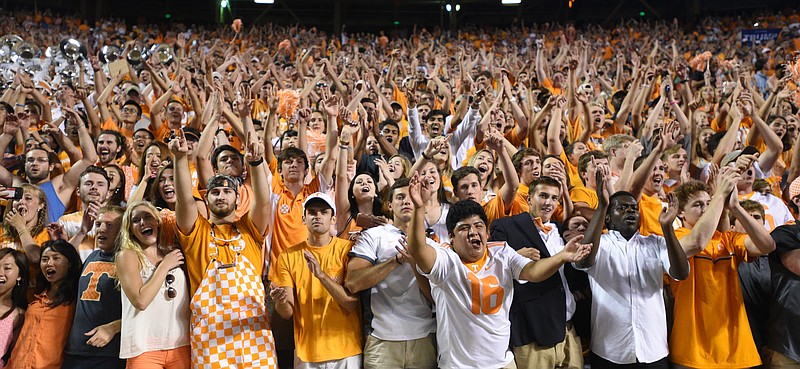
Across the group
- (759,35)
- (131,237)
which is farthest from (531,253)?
(759,35)

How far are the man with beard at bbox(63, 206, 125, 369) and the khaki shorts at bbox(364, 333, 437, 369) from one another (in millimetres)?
1519

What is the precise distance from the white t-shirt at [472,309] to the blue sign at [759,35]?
46.6ft

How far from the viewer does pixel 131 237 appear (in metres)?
3.83

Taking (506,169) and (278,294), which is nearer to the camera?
(278,294)

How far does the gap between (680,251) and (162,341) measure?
3018mm

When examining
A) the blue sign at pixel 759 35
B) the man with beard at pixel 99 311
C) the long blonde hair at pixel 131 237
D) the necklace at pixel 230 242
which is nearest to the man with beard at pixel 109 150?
the man with beard at pixel 99 311

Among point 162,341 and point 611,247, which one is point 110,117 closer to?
point 162,341

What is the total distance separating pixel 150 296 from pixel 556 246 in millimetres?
2489

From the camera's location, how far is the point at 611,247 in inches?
154

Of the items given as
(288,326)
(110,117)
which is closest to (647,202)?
(288,326)

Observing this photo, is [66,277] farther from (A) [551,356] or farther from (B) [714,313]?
(B) [714,313]

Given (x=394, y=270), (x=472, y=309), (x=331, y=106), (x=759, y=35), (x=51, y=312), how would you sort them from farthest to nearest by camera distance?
(x=759, y=35)
(x=331, y=106)
(x=51, y=312)
(x=394, y=270)
(x=472, y=309)

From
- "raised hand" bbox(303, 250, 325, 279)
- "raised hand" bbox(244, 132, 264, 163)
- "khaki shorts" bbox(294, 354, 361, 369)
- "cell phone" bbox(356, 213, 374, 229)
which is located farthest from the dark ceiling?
"khaki shorts" bbox(294, 354, 361, 369)

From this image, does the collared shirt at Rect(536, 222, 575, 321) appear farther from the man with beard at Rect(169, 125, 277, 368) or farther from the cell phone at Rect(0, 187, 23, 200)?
the cell phone at Rect(0, 187, 23, 200)
